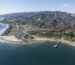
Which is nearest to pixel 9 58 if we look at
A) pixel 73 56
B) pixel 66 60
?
pixel 66 60

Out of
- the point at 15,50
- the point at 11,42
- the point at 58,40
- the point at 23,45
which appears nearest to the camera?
the point at 15,50

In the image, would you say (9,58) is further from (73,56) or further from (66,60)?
(73,56)

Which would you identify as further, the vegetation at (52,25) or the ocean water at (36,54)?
the vegetation at (52,25)

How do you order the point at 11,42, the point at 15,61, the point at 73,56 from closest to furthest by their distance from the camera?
the point at 15,61, the point at 73,56, the point at 11,42

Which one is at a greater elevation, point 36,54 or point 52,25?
point 52,25

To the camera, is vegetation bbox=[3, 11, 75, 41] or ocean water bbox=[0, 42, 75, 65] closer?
ocean water bbox=[0, 42, 75, 65]

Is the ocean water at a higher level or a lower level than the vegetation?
lower

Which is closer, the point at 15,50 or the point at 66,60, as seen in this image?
the point at 66,60

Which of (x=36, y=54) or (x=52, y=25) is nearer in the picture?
(x=36, y=54)
